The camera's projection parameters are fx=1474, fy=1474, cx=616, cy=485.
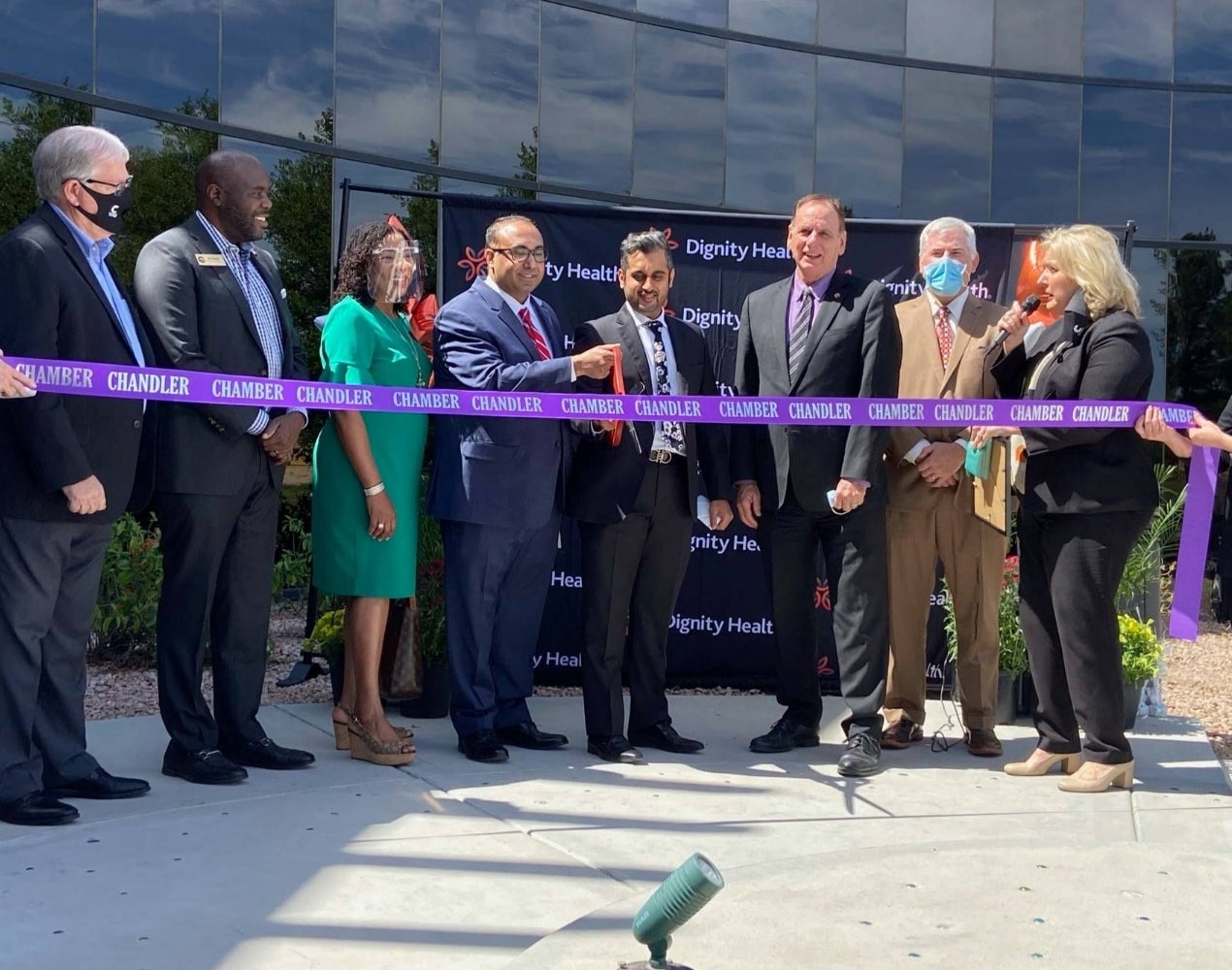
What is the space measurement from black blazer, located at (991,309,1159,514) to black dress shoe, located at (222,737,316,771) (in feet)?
10.1

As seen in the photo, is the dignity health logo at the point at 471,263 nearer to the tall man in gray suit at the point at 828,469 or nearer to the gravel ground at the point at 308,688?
the tall man in gray suit at the point at 828,469

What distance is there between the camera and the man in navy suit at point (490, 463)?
19.7 ft

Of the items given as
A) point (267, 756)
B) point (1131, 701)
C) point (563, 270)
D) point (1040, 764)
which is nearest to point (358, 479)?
point (267, 756)

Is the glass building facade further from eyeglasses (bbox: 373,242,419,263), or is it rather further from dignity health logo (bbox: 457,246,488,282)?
eyeglasses (bbox: 373,242,419,263)

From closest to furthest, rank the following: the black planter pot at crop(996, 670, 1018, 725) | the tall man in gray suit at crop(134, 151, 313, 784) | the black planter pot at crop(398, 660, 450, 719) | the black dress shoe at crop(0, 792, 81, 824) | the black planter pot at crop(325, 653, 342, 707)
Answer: the black dress shoe at crop(0, 792, 81, 824) → the tall man in gray suit at crop(134, 151, 313, 784) → the black planter pot at crop(325, 653, 342, 707) → the black planter pot at crop(398, 660, 450, 719) → the black planter pot at crop(996, 670, 1018, 725)

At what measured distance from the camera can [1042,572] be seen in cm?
602

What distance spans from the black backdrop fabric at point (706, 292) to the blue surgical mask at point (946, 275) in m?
1.11

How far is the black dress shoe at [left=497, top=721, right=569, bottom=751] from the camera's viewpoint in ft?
20.9

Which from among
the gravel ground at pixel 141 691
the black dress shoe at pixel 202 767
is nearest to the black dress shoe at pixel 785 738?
the black dress shoe at pixel 202 767

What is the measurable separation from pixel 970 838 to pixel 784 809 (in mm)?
751

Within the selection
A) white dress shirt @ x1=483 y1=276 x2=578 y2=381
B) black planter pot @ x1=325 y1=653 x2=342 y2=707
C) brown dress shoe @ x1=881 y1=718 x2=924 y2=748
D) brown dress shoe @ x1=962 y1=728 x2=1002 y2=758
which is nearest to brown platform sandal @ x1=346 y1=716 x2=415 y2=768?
black planter pot @ x1=325 y1=653 x2=342 y2=707

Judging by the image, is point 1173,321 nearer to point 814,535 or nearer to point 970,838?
point 814,535

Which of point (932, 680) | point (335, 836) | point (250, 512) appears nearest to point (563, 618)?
point (932, 680)

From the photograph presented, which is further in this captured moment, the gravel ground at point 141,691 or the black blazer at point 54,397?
the gravel ground at point 141,691
